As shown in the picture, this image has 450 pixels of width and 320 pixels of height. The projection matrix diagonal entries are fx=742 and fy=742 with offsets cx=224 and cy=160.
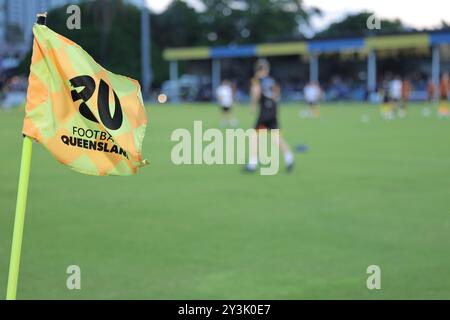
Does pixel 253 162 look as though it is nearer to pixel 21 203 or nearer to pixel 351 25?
pixel 21 203

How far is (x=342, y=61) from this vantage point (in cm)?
5612

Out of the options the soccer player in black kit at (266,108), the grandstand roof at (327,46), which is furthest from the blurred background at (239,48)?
the soccer player in black kit at (266,108)

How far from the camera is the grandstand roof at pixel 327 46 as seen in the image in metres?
43.5

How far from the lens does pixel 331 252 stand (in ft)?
23.6

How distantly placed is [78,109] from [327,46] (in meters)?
45.8

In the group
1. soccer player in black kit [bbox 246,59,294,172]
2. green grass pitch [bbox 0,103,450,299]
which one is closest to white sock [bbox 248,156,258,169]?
soccer player in black kit [bbox 246,59,294,172]

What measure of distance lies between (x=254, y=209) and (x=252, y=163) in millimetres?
3641

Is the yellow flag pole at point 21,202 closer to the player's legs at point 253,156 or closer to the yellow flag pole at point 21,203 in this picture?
the yellow flag pole at point 21,203

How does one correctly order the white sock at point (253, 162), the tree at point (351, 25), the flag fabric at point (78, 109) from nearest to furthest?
the flag fabric at point (78, 109)
the white sock at point (253, 162)
the tree at point (351, 25)


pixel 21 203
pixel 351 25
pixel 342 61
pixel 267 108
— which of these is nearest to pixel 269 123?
pixel 267 108

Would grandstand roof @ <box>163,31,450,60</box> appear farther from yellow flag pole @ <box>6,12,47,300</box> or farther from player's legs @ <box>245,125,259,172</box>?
yellow flag pole @ <box>6,12,47,300</box>

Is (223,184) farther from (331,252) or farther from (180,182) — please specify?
(331,252)
